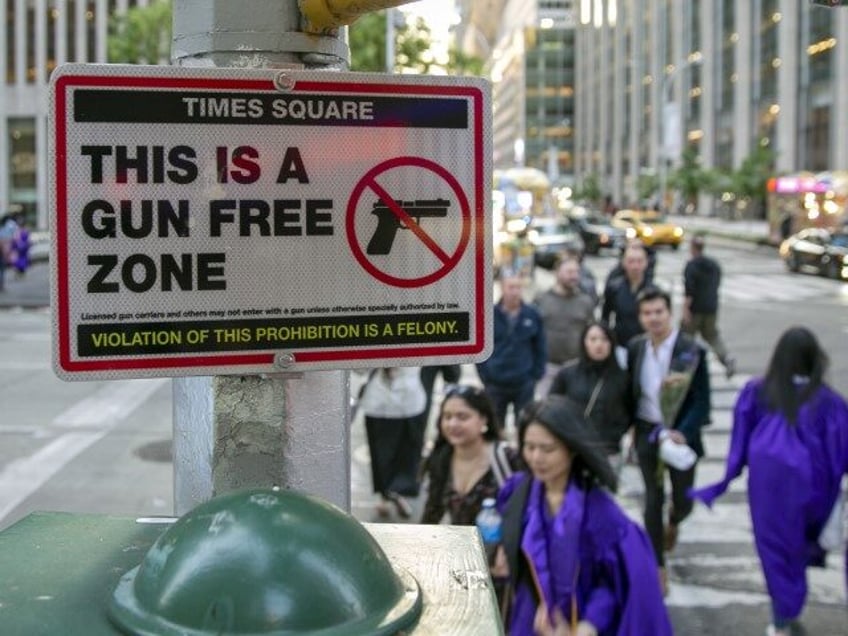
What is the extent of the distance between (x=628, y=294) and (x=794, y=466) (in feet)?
19.2

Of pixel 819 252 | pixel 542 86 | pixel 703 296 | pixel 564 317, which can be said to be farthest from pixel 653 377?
pixel 542 86

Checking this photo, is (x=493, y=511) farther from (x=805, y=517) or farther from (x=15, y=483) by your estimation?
(x=15, y=483)

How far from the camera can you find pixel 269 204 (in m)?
2.05

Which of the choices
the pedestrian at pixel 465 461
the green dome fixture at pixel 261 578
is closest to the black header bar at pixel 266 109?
the green dome fixture at pixel 261 578

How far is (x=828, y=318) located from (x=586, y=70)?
115 meters

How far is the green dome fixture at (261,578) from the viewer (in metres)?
1.33

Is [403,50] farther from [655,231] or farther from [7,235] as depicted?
[655,231]

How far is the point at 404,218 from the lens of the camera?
6.92ft

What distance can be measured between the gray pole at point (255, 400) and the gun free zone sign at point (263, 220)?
8 centimetres

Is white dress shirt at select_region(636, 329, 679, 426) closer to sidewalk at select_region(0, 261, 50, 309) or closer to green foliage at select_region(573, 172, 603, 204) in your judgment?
sidewalk at select_region(0, 261, 50, 309)

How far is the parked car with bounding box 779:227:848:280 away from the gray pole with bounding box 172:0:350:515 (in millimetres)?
31567

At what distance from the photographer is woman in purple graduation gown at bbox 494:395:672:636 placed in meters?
4.05

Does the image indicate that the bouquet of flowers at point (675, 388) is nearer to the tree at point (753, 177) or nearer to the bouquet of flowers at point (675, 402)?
the bouquet of flowers at point (675, 402)

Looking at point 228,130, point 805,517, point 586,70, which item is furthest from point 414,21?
point 586,70
